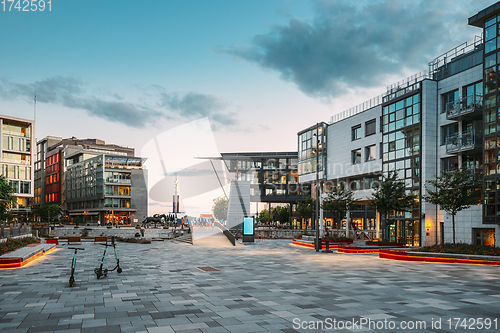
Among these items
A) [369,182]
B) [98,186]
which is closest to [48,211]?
[98,186]

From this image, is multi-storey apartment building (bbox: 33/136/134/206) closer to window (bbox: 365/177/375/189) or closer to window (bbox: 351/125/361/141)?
window (bbox: 351/125/361/141)

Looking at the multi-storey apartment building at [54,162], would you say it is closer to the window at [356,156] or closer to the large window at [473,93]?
the window at [356,156]

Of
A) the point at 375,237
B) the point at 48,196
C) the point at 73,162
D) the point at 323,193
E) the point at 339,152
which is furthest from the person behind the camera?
the point at 48,196

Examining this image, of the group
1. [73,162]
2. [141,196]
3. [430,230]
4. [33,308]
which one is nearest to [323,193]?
[430,230]

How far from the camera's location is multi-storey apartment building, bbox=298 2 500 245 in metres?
32.6

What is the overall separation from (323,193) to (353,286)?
164 feet

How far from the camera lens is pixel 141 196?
12094cm

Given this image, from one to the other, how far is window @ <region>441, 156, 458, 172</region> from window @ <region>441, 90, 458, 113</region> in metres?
5.02

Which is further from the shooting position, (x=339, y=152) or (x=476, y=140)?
(x=339, y=152)

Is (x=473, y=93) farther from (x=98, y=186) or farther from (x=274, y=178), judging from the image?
(x=98, y=186)

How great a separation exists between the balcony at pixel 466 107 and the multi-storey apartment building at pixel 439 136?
0.26 ft

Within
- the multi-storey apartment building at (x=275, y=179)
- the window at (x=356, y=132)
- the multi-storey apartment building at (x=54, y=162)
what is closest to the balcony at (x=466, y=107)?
the window at (x=356, y=132)

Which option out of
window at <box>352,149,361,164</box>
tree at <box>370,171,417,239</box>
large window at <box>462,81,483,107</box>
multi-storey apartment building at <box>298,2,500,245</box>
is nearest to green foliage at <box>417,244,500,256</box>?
multi-storey apartment building at <box>298,2,500,245</box>

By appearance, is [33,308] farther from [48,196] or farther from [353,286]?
[48,196]
